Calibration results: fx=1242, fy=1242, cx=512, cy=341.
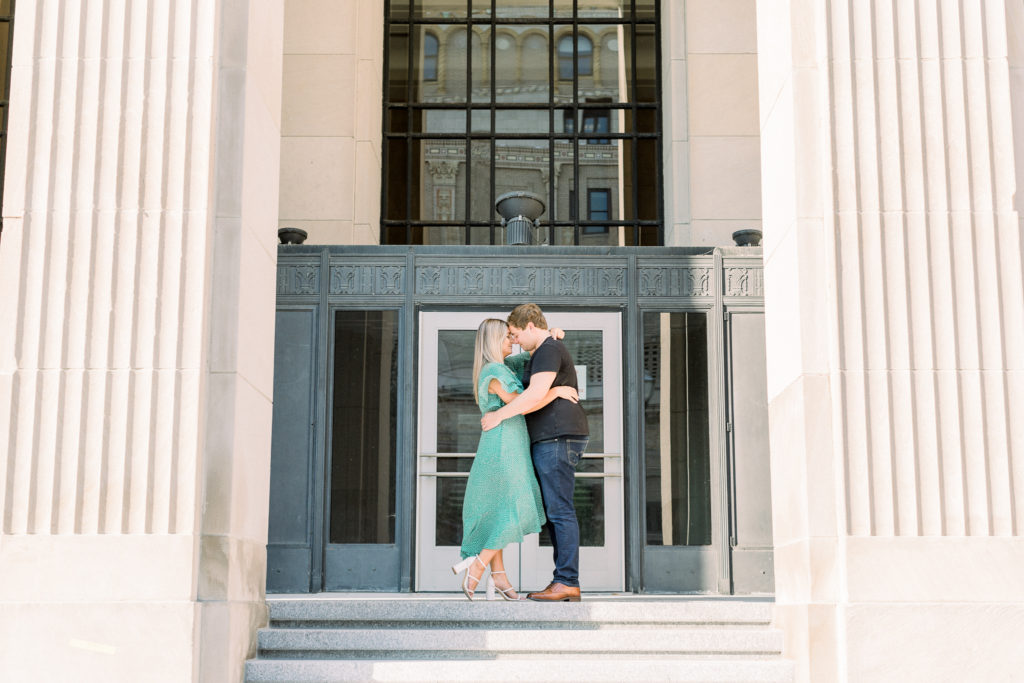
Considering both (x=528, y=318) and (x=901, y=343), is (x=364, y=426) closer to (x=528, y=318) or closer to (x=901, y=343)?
(x=528, y=318)

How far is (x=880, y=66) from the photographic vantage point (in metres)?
7.47

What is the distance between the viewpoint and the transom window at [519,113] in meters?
13.7

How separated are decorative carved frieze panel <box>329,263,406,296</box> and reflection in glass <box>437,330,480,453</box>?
2.17ft

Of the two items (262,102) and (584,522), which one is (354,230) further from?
(262,102)

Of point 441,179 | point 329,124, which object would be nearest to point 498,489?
point 329,124

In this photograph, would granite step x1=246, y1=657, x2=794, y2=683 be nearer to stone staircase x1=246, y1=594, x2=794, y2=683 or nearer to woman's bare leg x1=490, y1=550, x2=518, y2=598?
stone staircase x1=246, y1=594, x2=794, y2=683

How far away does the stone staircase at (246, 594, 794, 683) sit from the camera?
23.6 feet

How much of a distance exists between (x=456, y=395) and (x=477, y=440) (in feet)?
1.59

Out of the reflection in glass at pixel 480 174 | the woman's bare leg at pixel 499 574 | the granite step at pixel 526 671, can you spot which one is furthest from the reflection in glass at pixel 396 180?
the granite step at pixel 526 671

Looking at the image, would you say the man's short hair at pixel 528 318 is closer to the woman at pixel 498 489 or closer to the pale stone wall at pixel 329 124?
the woman at pixel 498 489

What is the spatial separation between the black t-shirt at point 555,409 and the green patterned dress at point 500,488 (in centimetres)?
13

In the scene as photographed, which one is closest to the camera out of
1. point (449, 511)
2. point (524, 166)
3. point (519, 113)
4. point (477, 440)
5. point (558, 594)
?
point (558, 594)

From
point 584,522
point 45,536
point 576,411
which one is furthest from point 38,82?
point 584,522

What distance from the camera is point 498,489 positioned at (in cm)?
870
